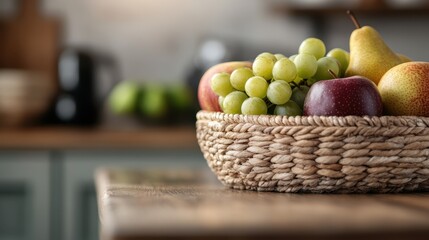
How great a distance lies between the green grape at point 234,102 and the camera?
42.0 inches

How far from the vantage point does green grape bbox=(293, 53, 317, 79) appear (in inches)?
40.8

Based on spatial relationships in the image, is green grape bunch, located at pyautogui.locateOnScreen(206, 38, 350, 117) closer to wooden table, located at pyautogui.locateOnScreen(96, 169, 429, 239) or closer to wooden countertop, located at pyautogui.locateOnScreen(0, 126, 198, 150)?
wooden table, located at pyautogui.locateOnScreen(96, 169, 429, 239)

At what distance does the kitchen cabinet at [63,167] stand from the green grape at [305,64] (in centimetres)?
158

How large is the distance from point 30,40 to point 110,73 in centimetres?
34

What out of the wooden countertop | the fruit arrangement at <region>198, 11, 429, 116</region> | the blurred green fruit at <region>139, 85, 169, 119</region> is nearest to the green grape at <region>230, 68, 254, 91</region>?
the fruit arrangement at <region>198, 11, 429, 116</region>

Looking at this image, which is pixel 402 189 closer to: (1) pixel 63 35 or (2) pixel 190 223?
(2) pixel 190 223

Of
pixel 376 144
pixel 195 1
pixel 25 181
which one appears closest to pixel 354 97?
pixel 376 144

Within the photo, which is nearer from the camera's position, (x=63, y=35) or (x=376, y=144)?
(x=376, y=144)

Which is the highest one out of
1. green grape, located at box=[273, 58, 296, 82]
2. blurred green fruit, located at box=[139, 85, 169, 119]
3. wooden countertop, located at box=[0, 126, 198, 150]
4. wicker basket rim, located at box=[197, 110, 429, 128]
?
green grape, located at box=[273, 58, 296, 82]

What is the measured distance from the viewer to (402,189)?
1.02 metres

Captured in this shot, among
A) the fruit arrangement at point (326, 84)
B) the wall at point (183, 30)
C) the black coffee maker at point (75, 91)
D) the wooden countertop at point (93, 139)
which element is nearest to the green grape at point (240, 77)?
the fruit arrangement at point (326, 84)

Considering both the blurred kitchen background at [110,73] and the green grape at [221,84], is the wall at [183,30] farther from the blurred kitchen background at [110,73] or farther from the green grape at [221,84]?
the green grape at [221,84]

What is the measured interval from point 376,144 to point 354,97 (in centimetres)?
6

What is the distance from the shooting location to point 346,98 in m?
0.97
